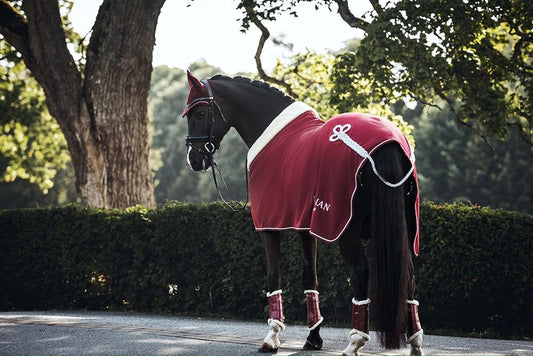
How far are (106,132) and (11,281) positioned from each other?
358cm

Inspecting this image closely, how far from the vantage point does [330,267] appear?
425 inches

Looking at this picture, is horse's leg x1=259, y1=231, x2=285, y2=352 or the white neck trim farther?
the white neck trim

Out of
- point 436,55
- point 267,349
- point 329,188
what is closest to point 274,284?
point 267,349

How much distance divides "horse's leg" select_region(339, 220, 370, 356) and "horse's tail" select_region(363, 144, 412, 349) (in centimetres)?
26

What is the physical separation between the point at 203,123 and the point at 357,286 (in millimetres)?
2514

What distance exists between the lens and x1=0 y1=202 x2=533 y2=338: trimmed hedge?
10117mm

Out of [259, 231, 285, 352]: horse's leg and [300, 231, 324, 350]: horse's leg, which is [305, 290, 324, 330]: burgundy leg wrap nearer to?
[300, 231, 324, 350]: horse's leg

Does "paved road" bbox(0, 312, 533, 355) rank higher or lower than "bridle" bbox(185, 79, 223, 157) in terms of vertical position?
lower

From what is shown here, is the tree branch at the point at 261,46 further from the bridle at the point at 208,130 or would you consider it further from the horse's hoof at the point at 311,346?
the horse's hoof at the point at 311,346

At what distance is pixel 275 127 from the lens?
7164 millimetres

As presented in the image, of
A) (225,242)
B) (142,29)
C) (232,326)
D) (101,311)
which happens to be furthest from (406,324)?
(142,29)

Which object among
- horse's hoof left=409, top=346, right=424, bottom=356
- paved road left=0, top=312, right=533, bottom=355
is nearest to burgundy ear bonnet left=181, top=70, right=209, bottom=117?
paved road left=0, top=312, right=533, bottom=355

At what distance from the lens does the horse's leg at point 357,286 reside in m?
5.82

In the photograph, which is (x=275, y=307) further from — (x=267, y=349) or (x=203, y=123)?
(x=203, y=123)
